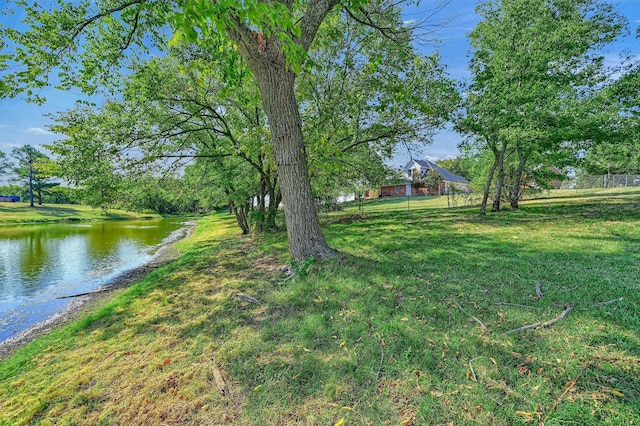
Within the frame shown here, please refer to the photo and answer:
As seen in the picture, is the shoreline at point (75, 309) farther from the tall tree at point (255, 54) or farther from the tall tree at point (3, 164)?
the tall tree at point (3, 164)

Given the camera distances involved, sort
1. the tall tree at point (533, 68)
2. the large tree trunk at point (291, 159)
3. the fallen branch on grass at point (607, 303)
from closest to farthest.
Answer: the fallen branch on grass at point (607, 303)
the large tree trunk at point (291, 159)
the tall tree at point (533, 68)

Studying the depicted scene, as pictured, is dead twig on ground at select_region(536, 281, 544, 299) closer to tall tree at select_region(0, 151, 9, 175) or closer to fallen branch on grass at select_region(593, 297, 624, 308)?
fallen branch on grass at select_region(593, 297, 624, 308)

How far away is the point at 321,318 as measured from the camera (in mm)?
3256

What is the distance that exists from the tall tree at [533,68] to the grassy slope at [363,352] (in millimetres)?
5715

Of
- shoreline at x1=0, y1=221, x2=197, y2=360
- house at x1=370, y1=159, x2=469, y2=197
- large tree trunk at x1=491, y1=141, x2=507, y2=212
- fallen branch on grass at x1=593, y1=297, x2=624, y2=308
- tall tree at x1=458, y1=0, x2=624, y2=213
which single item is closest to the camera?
fallen branch on grass at x1=593, y1=297, x2=624, y2=308

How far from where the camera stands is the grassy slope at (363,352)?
6.48 feet

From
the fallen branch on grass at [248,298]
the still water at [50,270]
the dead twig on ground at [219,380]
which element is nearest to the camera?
the dead twig on ground at [219,380]

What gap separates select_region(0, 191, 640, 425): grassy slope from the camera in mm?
1976

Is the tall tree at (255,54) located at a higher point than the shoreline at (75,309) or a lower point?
higher

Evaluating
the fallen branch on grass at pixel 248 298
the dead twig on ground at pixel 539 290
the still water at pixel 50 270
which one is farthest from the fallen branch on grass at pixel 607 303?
the still water at pixel 50 270

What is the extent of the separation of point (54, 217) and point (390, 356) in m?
44.1

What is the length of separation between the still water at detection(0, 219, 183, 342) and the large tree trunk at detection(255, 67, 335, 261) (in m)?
5.47

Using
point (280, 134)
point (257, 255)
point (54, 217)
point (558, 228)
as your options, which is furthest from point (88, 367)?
point (54, 217)

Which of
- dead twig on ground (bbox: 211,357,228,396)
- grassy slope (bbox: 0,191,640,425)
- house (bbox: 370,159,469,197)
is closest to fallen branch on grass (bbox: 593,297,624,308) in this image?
grassy slope (bbox: 0,191,640,425)
